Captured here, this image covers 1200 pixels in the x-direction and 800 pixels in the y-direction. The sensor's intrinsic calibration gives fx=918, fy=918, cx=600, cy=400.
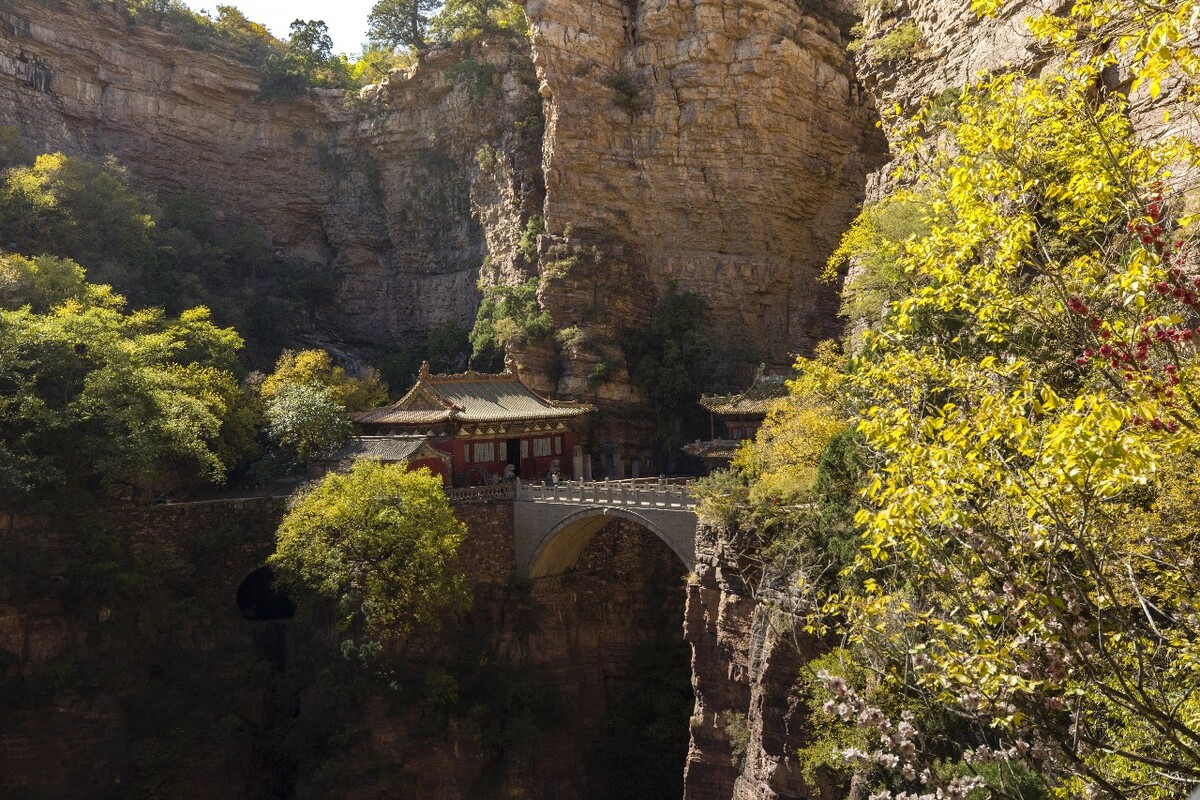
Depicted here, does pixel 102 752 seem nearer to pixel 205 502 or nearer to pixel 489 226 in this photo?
pixel 205 502

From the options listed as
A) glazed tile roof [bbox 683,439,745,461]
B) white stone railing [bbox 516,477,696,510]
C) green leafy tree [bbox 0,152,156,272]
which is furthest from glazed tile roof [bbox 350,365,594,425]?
green leafy tree [bbox 0,152,156,272]

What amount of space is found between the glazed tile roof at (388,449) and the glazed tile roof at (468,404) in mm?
1372

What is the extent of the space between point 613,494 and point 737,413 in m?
6.73

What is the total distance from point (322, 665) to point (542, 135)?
24.0m

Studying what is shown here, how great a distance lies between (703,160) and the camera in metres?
35.0

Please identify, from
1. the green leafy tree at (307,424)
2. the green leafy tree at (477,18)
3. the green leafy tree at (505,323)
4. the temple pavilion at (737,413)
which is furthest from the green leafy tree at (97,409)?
the green leafy tree at (477,18)

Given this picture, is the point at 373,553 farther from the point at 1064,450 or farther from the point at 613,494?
the point at 1064,450

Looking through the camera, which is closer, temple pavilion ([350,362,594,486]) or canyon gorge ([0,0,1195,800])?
canyon gorge ([0,0,1195,800])

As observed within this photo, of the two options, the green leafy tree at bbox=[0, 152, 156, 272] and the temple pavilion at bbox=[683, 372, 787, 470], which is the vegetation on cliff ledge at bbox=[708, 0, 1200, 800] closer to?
the temple pavilion at bbox=[683, 372, 787, 470]

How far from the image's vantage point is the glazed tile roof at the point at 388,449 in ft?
85.8

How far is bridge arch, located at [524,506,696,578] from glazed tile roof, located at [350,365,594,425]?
17.0 ft

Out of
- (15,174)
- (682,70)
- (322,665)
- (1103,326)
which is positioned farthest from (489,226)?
(1103,326)

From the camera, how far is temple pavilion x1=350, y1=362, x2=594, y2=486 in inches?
1134

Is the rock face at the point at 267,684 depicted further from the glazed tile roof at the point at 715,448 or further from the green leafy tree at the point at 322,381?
the green leafy tree at the point at 322,381
